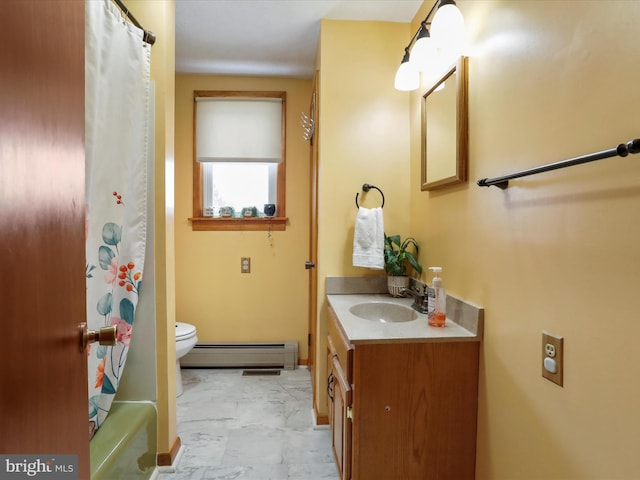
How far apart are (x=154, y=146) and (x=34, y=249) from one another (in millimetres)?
1145

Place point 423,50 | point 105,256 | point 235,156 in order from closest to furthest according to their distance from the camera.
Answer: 1. point 105,256
2. point 423,50
3. point 235,156

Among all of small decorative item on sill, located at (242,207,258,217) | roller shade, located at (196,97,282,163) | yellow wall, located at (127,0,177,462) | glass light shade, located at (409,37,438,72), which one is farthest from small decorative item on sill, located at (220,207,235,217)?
glass light shade, located at (409,37,438,72)

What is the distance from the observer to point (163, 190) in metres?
1.62

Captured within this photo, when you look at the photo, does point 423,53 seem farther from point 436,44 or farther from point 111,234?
point 111,234

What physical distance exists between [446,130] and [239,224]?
1852mm

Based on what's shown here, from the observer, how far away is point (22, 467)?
0.55 metres

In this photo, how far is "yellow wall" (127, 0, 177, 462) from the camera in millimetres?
1610

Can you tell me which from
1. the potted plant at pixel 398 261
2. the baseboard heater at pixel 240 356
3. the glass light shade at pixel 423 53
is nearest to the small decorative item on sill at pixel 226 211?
the baseboard heater at pixel 240 356

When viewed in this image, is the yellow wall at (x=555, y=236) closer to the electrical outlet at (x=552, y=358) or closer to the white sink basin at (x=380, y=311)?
the electrical outlet at (x=552, y=358)

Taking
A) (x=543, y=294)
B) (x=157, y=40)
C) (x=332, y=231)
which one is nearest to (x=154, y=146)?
(x=157, y=40)

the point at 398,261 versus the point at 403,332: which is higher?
A: the point at 398,261

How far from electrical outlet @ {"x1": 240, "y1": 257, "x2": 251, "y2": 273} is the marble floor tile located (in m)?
0.83

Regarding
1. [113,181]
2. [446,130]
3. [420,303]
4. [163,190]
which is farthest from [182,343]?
[446,130]

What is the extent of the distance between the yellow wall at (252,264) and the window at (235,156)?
0.07 m
